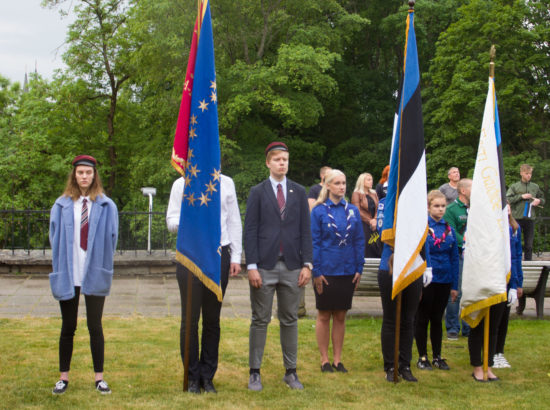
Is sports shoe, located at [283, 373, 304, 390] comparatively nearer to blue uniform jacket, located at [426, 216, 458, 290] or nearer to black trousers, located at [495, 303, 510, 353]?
blue uniform jacket, located at [426, 216, 458, 290]

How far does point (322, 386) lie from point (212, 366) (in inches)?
38.0

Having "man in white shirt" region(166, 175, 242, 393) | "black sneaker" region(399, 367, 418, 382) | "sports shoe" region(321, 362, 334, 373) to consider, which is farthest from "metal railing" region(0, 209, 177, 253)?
"black sneaker" region(399, 367, 418, 382)

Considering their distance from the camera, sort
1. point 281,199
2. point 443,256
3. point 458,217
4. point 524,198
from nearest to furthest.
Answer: point 281,199 < point 443,256 < point 458,217 < point 524,198

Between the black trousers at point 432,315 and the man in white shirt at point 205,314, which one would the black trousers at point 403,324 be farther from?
the man in white shirt at point 205,314

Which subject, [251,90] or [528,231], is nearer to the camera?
[528,231]

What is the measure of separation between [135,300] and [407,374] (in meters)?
5.04

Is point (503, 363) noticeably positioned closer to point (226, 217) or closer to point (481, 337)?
point (481, 337)

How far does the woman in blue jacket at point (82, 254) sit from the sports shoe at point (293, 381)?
147 cm

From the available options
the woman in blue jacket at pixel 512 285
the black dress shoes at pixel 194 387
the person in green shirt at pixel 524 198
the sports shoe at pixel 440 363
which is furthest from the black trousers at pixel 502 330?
the person in green shirt at pixel 524 198

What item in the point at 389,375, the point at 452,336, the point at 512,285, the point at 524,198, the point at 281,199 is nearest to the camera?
the point at 281,199

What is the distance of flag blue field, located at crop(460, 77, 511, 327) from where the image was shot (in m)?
5.61

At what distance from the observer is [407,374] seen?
553 centimetres

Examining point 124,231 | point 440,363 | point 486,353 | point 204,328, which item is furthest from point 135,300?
point 124,231

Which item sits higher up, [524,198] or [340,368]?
[524,198]
